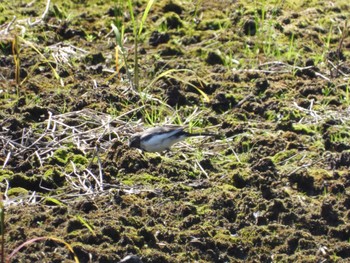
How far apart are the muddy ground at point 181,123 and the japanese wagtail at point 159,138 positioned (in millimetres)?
99

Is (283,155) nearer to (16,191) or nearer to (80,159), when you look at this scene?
(80,159)

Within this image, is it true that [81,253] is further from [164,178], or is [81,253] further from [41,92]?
[41,92]

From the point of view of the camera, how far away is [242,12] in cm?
790

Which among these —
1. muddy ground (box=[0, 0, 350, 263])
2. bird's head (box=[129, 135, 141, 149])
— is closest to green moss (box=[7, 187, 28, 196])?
muddy ground (box=[0, 0, 350, 263])

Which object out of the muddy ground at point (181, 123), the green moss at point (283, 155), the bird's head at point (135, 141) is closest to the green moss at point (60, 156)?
the muddy ground at point (181, 123)

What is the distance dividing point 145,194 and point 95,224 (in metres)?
0.49

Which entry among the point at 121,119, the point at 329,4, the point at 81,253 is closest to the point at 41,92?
the point at 121,119

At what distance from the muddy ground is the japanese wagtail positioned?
10 cm

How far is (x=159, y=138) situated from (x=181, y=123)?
0.63 m

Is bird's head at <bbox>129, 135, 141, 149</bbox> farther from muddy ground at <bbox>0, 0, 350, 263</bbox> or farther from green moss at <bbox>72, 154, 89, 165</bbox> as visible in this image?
green moss at <bbox>72, 154, 89, 165</bbox>

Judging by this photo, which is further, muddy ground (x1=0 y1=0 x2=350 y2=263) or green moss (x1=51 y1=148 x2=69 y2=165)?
green moss (x1=51 y1=148 x2=69 y2=165)

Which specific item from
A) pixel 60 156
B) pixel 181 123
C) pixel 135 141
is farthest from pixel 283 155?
pixel 60 156

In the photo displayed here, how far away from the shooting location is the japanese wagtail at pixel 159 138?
5.77 metres

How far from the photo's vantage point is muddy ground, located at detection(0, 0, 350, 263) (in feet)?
16.6
